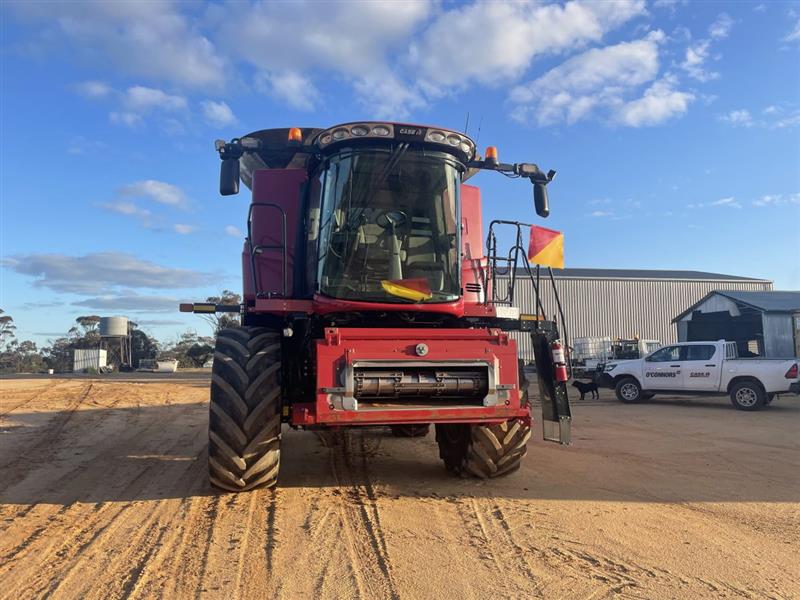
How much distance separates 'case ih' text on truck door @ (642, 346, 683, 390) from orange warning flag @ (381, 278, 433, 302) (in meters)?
13.5

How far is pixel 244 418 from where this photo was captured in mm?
5551

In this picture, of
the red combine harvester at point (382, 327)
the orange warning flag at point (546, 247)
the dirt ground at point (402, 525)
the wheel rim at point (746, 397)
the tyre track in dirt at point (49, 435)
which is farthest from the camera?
the wheel rim at point (746, 397)

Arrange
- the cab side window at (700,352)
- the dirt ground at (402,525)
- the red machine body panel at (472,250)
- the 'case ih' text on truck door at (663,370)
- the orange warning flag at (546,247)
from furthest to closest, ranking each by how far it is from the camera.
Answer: the 'case ih' text on truck door at (663,370)
the cab side window at (700,352)
the orange warning flag at (546,247)
the red machine body panel at (472,250)
the dirt ground at (402,525)

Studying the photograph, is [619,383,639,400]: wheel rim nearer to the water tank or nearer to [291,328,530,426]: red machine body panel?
[291,328,530,426]: red machine body panel

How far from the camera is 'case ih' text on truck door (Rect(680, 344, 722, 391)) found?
16.3m

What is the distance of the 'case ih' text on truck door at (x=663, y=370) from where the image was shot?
17.1m

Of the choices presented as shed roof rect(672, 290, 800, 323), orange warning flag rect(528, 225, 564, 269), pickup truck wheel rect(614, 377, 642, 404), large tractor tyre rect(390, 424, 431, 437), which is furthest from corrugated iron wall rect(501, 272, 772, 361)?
orange warning flag rect(528, 225, 564, 269)

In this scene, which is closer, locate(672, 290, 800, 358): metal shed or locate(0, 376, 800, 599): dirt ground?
locate(0, 376, 800, 599): dirt ground

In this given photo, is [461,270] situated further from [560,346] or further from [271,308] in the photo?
[271,308]

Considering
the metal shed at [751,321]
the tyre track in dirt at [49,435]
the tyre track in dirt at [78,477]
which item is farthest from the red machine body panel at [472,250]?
the metal shed at [751,321]

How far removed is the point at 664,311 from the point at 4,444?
43.9 metres

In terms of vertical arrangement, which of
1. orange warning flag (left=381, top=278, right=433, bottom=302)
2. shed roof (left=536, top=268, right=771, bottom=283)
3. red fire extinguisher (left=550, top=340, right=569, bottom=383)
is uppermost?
shed roof (left=536, top=268, right=771, bottom=283)

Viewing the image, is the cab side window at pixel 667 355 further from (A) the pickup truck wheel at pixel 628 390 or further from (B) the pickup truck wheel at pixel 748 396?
(B) the pickup truck wheel at pixel 748 396

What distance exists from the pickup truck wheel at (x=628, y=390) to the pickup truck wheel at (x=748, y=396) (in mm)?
2654
